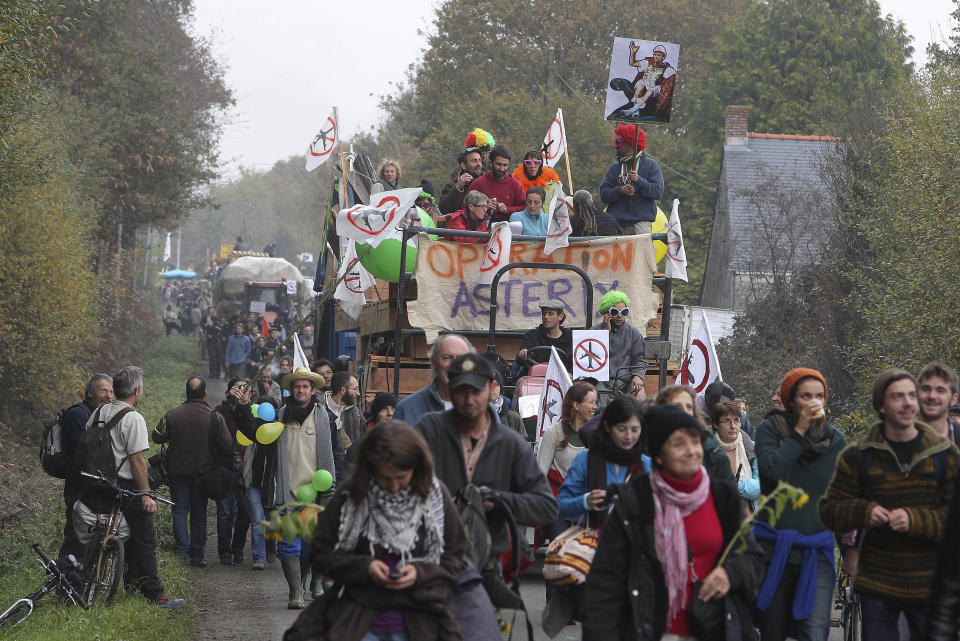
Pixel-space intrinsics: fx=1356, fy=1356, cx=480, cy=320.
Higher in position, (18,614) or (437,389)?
(437,389)

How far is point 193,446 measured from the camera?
12469 millimetres

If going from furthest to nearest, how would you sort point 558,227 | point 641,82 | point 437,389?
point 641,82 < point 558,227 < point 437,389

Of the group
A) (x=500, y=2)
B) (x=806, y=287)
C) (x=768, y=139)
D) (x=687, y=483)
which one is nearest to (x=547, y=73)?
(x=500, y=2)

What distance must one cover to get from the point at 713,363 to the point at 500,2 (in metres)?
43.4

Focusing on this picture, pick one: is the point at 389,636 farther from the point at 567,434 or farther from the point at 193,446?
the point at 193,446

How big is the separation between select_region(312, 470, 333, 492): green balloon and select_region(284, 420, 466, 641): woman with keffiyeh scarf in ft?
16.6

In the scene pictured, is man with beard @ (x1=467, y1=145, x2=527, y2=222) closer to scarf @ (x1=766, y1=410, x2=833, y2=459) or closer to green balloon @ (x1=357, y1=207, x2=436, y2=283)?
green balloon @ (x1=357, y1=207, x2=436, y2=283)

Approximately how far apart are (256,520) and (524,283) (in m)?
3.05

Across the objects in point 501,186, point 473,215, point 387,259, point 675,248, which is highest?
point 501,186

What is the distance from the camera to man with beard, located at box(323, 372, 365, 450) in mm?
11695

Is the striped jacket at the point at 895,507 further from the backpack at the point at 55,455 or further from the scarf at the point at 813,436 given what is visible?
the backpack at the point at 55,455

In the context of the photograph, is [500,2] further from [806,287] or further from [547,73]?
[806,287]

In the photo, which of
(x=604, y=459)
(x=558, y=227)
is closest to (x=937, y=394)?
(x=604, y=459)

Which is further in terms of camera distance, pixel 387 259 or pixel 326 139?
pixel 326 139
